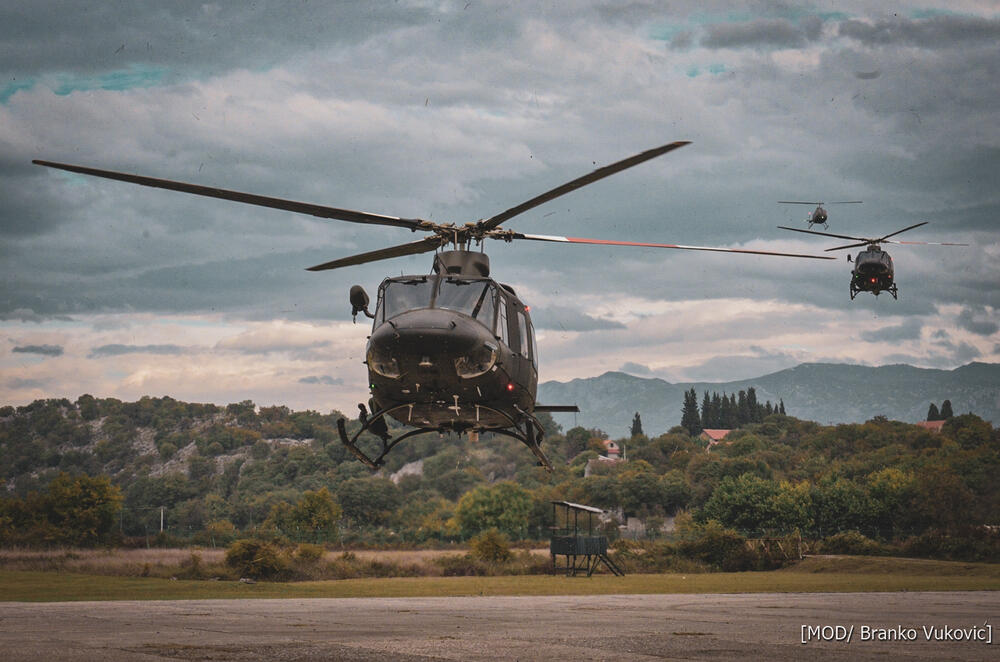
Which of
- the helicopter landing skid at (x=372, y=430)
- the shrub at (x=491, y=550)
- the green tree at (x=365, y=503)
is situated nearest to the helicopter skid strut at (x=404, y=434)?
the helicopter landing skid at (x=372, y=430)

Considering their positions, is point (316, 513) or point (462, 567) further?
point (316, 513)

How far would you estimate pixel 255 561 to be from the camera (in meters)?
46.8

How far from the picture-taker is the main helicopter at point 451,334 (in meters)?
17.0

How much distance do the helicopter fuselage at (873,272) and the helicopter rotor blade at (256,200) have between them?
35.7 meters

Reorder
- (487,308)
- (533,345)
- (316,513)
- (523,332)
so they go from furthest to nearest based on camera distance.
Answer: (316,513), (533,345), (523,332), (487,308)

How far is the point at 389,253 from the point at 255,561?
2918cm

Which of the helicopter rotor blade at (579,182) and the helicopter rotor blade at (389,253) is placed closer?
the helicopter rotor blade at (579,182)

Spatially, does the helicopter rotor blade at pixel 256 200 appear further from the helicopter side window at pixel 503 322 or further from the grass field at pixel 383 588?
the grass field at pixel 383 588

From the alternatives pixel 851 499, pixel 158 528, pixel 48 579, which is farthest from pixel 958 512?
pixel 158 528

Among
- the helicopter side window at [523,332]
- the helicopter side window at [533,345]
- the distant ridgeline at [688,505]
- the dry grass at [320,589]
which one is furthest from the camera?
the distant ridgeline at [688,505]

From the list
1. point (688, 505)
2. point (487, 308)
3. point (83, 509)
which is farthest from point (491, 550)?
point (688, 505)

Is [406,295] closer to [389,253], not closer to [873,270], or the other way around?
[389,253]

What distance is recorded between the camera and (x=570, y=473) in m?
197

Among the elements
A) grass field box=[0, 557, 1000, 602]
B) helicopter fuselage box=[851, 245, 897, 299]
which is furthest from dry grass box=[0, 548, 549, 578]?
helicopter fuselage box=[851, 245, 897, 299]
